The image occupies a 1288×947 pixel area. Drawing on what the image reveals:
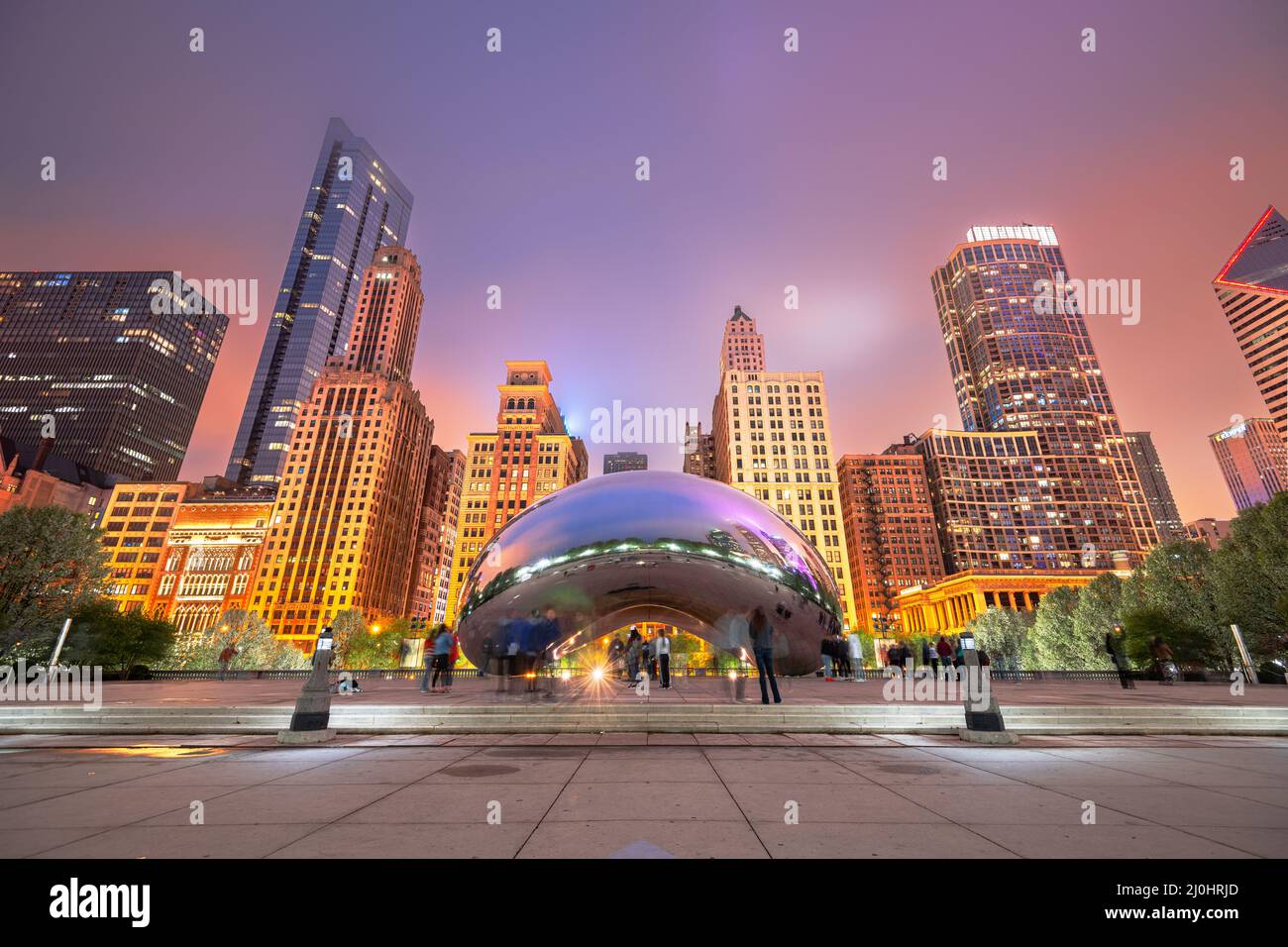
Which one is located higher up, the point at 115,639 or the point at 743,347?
the point at 743,347

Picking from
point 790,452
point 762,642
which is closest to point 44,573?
point 762,642

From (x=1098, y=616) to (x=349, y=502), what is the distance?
133m

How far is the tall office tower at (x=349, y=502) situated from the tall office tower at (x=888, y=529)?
11984 centimetres

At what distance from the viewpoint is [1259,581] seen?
2900 cm

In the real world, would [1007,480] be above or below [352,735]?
above

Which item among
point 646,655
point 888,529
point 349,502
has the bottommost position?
point 646,655

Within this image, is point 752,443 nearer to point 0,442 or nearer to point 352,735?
point 352,735

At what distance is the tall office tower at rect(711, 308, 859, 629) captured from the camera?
104m

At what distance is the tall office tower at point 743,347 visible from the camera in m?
162

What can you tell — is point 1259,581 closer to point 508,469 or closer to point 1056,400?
point 508,469

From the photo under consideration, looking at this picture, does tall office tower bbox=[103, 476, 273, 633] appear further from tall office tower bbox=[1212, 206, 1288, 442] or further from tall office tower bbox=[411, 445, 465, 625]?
tall office tower bbox=[1212, 206, 1288, 442]
